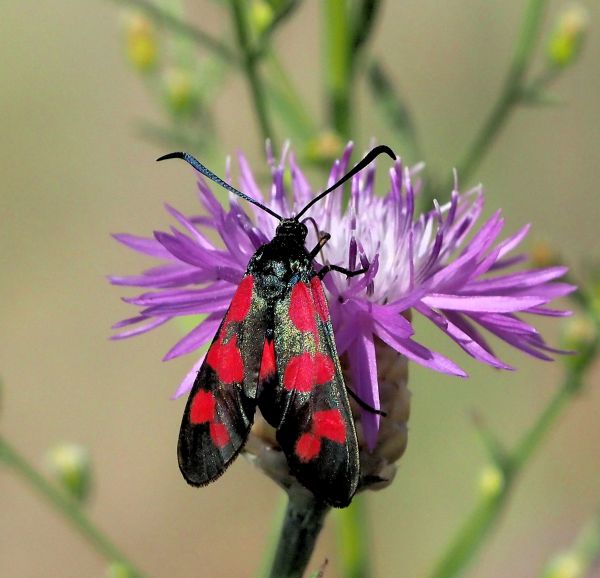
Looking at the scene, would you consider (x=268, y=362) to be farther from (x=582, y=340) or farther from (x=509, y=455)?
(x=582, y=340)

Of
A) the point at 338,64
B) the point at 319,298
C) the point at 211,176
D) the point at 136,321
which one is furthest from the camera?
the point at 338,64

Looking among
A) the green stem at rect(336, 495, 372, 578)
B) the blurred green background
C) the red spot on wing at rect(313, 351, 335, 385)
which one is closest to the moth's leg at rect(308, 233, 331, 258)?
the red spot on wing at rect(313, 351, 335, 385)

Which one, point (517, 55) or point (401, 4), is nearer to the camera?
point (517, 55)

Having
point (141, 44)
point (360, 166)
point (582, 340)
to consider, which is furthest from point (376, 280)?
point (141, 44)

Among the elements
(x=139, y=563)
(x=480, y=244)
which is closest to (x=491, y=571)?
(x=139, y=563)

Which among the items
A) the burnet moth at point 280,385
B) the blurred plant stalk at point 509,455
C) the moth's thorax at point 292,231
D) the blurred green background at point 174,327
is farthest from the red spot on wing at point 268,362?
the blurred green background at point 174,327

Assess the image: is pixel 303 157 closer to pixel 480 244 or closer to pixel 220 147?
pixel 220 147

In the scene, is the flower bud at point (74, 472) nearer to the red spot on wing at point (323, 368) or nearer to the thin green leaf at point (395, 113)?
the red spot on wing at point (323, 368)
